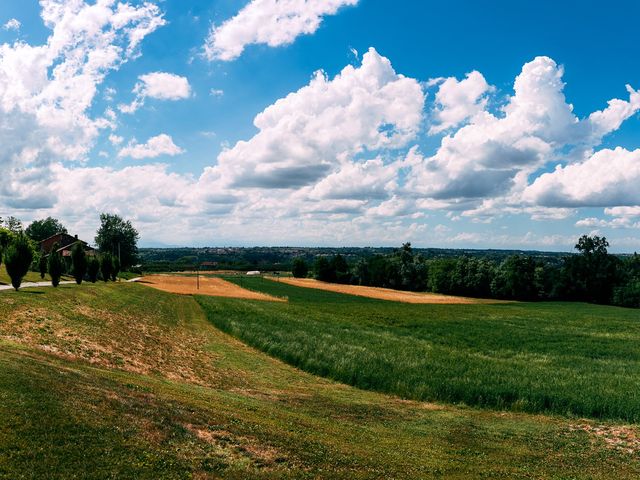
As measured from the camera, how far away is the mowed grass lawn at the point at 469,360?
72.7ft

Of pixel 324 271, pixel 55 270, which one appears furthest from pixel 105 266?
pixel 324 271

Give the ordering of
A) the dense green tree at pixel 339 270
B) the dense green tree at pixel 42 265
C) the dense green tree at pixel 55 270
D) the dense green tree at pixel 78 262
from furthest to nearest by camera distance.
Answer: the dense green tree at pixel 339 270 < the dense green tree at pixel 42 265 < the dense green tree at pixel 78 262 < the dense green tree at pixel 55 270

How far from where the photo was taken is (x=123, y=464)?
10.2 metres

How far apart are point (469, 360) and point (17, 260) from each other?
39144 millimetres

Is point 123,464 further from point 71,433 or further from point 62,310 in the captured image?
point 62,310

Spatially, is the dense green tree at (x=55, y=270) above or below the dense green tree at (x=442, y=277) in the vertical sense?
above

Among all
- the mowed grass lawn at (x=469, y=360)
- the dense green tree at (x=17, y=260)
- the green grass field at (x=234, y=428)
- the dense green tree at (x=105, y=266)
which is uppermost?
the dense green tree at (x=17, y=260)

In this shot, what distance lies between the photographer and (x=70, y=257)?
86.9 m

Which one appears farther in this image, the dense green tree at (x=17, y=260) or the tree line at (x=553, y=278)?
the tree line at (x=553, y=278)

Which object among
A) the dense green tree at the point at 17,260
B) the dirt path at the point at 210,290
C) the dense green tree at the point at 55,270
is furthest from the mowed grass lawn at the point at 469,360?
the dirt path at the point at 210,290

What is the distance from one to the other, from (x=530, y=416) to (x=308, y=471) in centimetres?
1370

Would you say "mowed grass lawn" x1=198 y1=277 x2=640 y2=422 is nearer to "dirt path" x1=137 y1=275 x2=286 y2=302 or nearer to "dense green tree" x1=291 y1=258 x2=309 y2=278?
"dirt path" x1=137 y1=275 x2=286 y2=302

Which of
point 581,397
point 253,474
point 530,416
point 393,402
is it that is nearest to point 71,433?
point 253,474

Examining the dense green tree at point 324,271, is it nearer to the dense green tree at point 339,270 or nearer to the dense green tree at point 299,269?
the dense green tree at point 339,270
